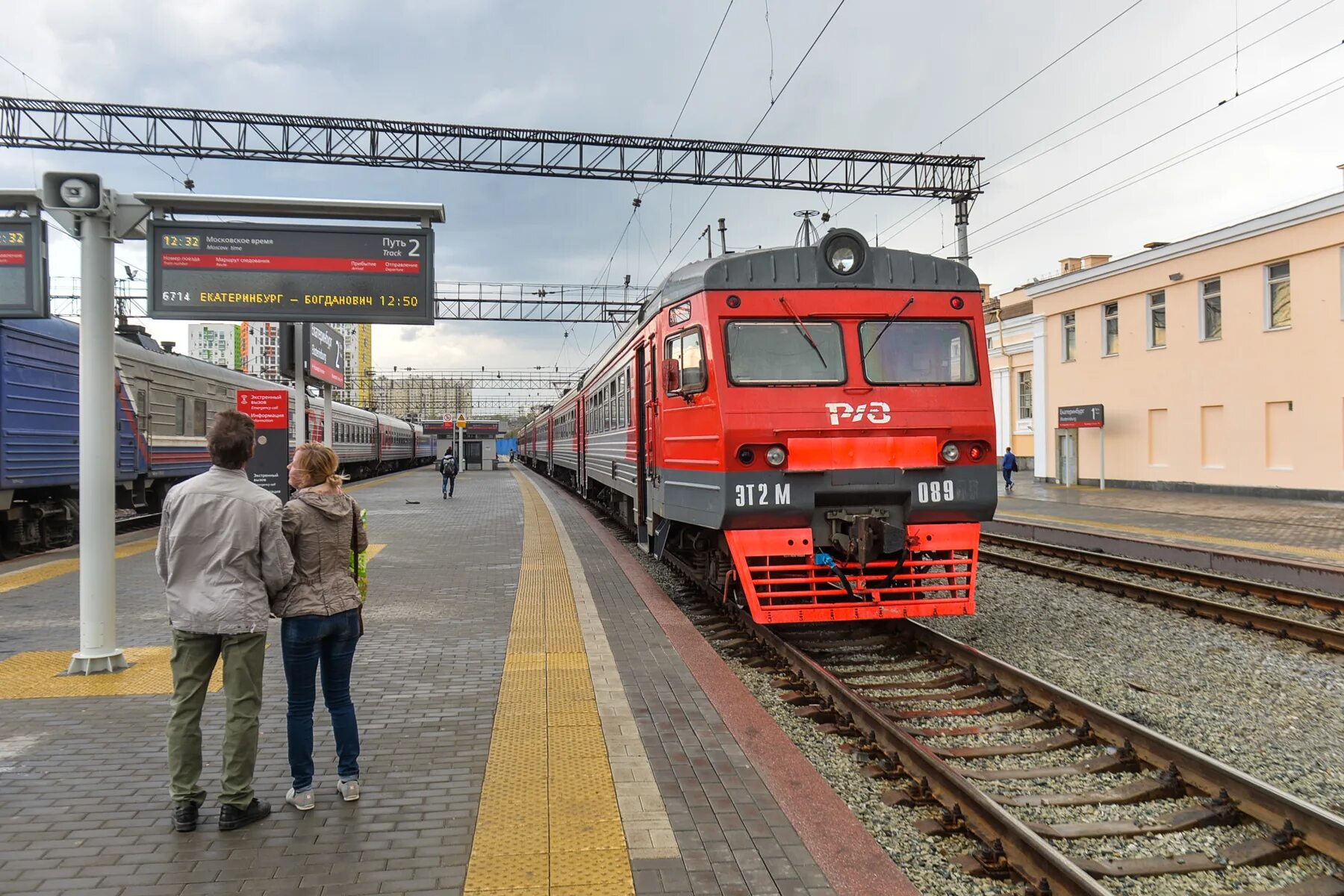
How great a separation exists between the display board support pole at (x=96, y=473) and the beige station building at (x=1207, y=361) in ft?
78.1

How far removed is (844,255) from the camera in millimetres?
7031

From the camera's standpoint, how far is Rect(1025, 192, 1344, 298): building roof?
19.8 m

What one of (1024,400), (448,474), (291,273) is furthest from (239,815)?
(1024,400)

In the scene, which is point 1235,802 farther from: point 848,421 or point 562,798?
point 848,421

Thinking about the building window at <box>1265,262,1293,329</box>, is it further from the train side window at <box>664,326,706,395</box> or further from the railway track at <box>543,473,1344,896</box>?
the train side window at <box>664,326,706,395</box>

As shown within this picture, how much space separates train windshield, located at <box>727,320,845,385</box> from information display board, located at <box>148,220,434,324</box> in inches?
134

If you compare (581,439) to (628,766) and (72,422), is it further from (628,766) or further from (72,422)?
(628,766)

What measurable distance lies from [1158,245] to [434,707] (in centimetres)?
2665

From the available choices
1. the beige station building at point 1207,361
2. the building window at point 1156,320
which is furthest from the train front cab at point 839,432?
the building window at point 1156,320

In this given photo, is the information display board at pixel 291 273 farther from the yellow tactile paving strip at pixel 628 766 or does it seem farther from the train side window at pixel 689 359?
the yellow tactile paving strip at pixel 628 766

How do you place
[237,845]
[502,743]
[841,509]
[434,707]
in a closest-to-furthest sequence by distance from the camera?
[237,845] → [502,743] → [434,707] → [841,509]

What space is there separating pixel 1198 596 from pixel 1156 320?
18.7 meters

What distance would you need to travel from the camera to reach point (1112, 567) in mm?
11445

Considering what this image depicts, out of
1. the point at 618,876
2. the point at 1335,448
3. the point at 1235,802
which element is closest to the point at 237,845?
the point at 618,876
